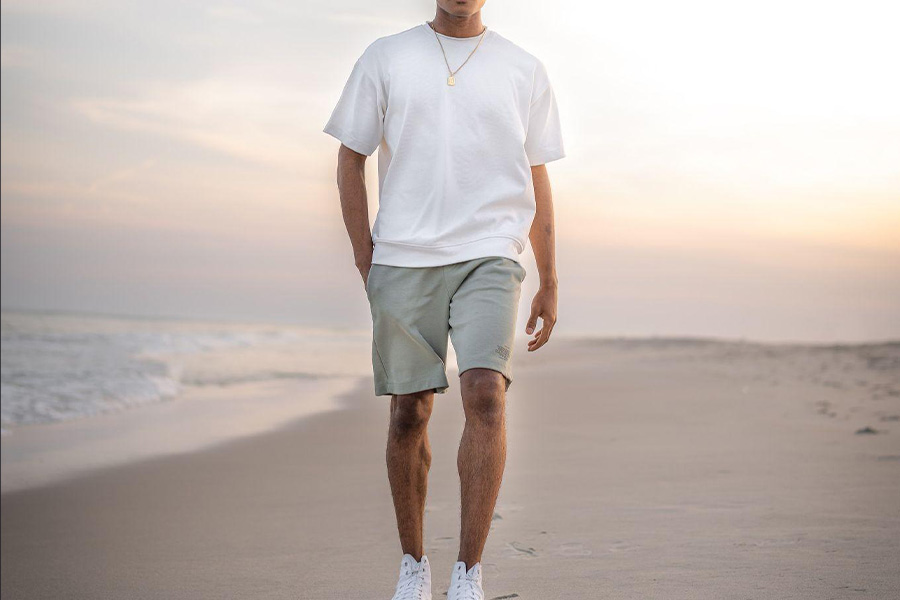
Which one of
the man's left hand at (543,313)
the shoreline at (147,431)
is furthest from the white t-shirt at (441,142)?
the shoreline at (147,431)

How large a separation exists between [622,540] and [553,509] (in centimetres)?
63

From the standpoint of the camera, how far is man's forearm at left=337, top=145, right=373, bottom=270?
2.76 meters

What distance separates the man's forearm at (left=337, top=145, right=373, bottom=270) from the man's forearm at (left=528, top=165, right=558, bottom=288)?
1.82 feet

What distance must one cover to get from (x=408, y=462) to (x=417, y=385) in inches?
10.4

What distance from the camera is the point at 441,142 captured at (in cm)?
265

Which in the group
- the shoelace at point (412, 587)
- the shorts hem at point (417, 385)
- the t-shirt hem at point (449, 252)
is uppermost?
the t-shirt hem at point (449, 252)

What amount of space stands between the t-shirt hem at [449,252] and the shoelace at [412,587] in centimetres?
92

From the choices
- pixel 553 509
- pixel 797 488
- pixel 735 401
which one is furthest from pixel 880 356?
pixel 553 509

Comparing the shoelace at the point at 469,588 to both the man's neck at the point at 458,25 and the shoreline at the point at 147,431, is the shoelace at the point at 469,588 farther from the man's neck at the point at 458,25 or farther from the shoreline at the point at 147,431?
the shoreline at the point at 147,431

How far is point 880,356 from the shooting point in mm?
12109

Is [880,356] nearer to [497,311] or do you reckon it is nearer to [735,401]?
[735,401]

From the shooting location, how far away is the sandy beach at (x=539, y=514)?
2.95 m

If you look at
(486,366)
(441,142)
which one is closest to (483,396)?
(486,366)

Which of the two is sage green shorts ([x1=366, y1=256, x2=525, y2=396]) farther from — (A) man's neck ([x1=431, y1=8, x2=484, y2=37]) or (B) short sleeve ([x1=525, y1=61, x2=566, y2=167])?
(A) man's neck ([x1=431, y1=8, x2=484, y2=37])
